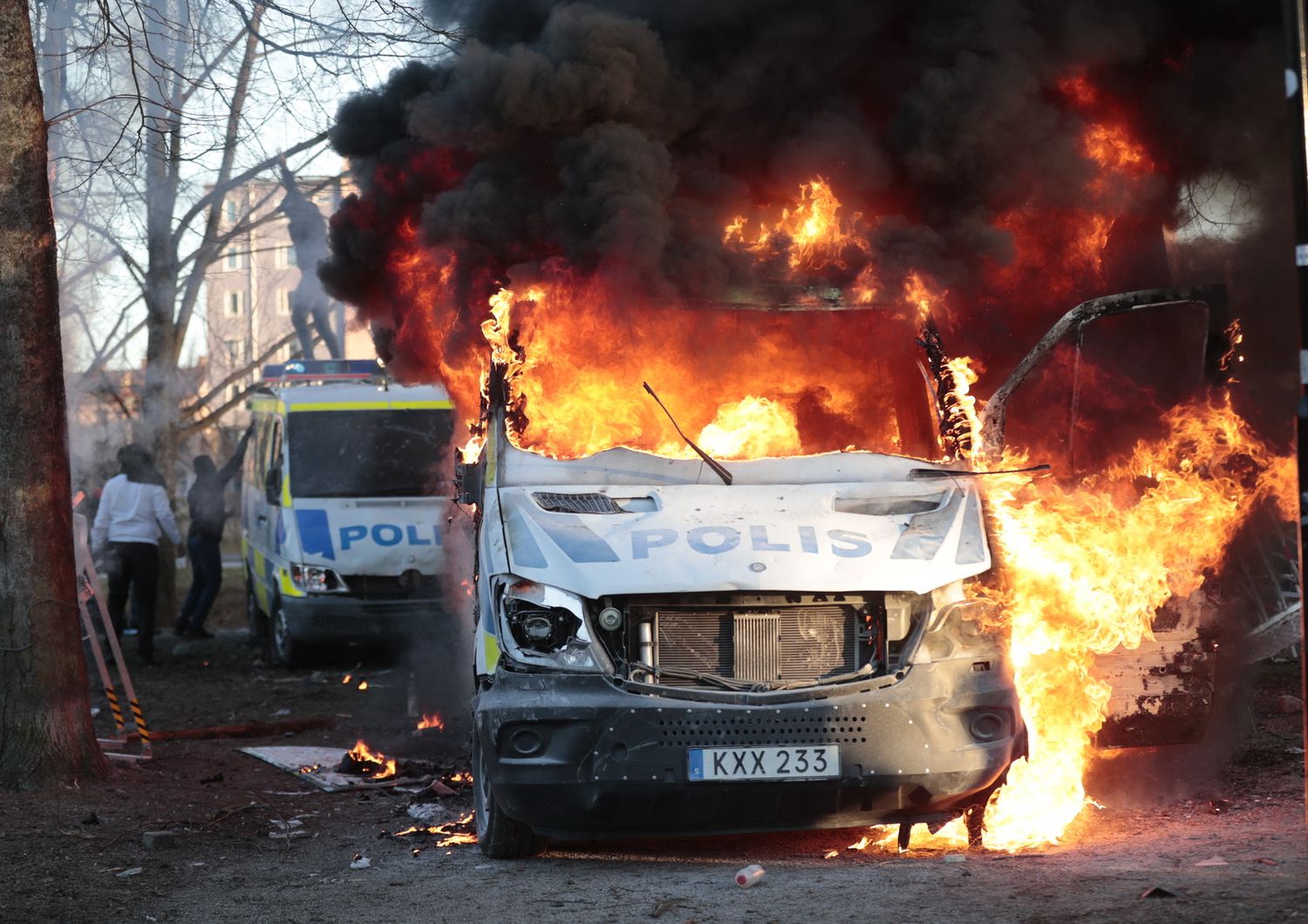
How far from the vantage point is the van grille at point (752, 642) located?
5.73 metres

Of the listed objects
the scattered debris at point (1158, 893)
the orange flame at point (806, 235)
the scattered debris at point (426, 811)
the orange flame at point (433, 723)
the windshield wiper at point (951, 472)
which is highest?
the orange flame at point (806, 235)

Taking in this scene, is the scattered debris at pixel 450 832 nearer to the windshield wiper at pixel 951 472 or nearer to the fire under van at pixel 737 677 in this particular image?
the fire under van at pixel 737 677

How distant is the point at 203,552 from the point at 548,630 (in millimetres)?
11395

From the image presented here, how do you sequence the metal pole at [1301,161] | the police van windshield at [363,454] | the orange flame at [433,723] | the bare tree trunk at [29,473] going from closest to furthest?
the metal pole at [1301,161] → the bare tree trunk at [29,473] → the orange flame at [433,723] → the police van windshield at [363,454]

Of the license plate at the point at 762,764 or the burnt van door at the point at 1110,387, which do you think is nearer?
the license plate at the point at 762,764

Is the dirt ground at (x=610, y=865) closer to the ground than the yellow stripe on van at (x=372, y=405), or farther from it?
closer to the ground

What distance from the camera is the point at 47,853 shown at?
21.7ft

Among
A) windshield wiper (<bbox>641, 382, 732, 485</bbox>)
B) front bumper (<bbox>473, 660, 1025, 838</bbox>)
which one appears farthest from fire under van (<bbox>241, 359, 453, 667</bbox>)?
front bumper (<bbox>473, 660, 1025, 838</bbox>)

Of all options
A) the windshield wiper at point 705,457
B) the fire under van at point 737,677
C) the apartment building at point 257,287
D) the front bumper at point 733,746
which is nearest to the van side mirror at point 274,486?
the apartment building at point 257,287

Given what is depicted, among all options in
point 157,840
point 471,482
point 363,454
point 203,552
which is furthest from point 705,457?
point 203,552

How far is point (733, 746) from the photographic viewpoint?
18.2 ft

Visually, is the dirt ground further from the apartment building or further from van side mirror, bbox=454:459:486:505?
the apartment building

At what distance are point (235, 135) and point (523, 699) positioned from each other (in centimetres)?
→ 678

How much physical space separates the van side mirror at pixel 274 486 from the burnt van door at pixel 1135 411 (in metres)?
6.88
